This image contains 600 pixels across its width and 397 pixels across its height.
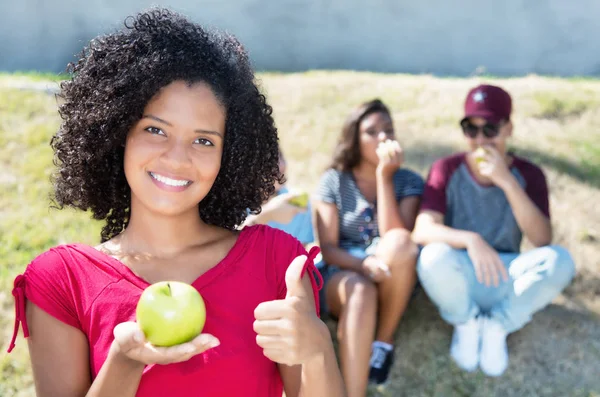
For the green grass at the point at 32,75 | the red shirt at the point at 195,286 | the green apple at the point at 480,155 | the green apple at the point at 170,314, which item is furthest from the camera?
the green grass at the point at 32,75

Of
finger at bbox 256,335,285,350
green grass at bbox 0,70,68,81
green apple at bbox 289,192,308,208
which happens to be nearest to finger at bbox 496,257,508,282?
green apple at bbox 289,192,308,208

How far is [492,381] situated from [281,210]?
143cm

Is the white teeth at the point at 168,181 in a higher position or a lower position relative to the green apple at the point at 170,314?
higher

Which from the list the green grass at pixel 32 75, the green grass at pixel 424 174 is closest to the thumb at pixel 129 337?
the green grass at pixel 424 174

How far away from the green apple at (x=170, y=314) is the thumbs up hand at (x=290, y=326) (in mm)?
196

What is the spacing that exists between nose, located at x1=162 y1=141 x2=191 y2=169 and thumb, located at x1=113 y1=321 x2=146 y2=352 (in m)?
0.42

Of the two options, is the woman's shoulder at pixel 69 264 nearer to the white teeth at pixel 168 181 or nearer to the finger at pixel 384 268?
the white teeth at pixel 168 181

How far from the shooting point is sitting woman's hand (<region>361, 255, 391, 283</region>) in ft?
10.9

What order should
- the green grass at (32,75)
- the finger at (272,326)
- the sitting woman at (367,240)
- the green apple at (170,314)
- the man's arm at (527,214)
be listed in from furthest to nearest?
the green grass at (32,75) → the man's arm at (527,214) → the sitting woman at (367,240) → the green apple at (170,314) → the finger at (272,326)

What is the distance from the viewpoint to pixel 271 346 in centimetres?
138

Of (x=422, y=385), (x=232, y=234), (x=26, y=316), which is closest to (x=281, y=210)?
(x=422, y=385)

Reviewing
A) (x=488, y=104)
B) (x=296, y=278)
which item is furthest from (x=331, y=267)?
(x=296, y=278)

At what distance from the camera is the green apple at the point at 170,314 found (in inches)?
58.0

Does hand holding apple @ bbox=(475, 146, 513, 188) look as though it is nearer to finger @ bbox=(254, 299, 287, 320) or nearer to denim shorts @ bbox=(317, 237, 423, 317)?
denim shorts @ bbox=(317, 237, 423, 317)
